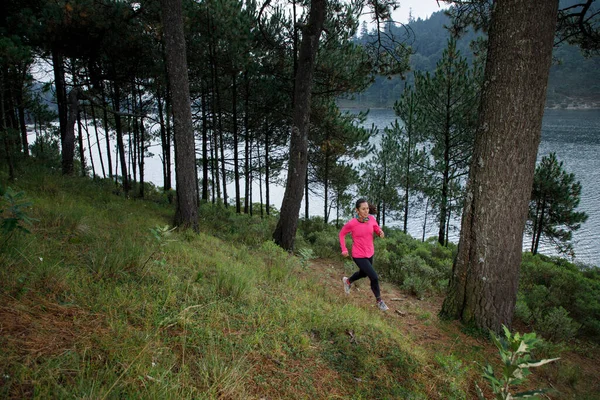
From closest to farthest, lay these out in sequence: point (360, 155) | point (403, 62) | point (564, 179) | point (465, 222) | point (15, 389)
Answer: point (15, 389) < point (465, 222) < point (403, 62) < point (360, 155) < point (564, 179)

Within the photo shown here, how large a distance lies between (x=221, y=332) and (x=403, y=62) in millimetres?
8274

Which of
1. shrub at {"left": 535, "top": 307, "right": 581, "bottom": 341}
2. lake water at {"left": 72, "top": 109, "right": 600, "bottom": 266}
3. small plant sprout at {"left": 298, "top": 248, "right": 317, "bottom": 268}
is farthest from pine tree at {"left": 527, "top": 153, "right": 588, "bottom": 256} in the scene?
small plant sprout at {"left": 298, "top": 248, "right": 317, "bottom": 268}

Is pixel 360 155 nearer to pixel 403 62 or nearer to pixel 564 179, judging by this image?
pixel 403 62

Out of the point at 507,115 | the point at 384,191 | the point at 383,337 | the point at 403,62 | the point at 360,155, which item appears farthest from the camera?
the point at 384,191

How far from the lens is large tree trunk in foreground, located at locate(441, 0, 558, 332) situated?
3932mm

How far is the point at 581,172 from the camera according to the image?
32375 millimetres

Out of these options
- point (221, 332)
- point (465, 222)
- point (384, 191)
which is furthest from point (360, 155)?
point (221, 332)

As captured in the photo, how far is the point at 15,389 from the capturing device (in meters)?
1.55

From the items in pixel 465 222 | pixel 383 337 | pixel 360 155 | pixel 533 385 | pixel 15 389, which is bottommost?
pixel 533 385

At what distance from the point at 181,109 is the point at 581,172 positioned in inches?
1626

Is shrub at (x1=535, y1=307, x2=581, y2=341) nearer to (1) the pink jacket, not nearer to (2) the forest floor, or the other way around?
(2) the forest floor

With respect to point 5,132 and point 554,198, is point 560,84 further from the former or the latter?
point 5,132

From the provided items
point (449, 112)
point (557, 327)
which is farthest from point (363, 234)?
point (449, 112)

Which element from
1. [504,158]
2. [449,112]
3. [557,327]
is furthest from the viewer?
[449,112]
